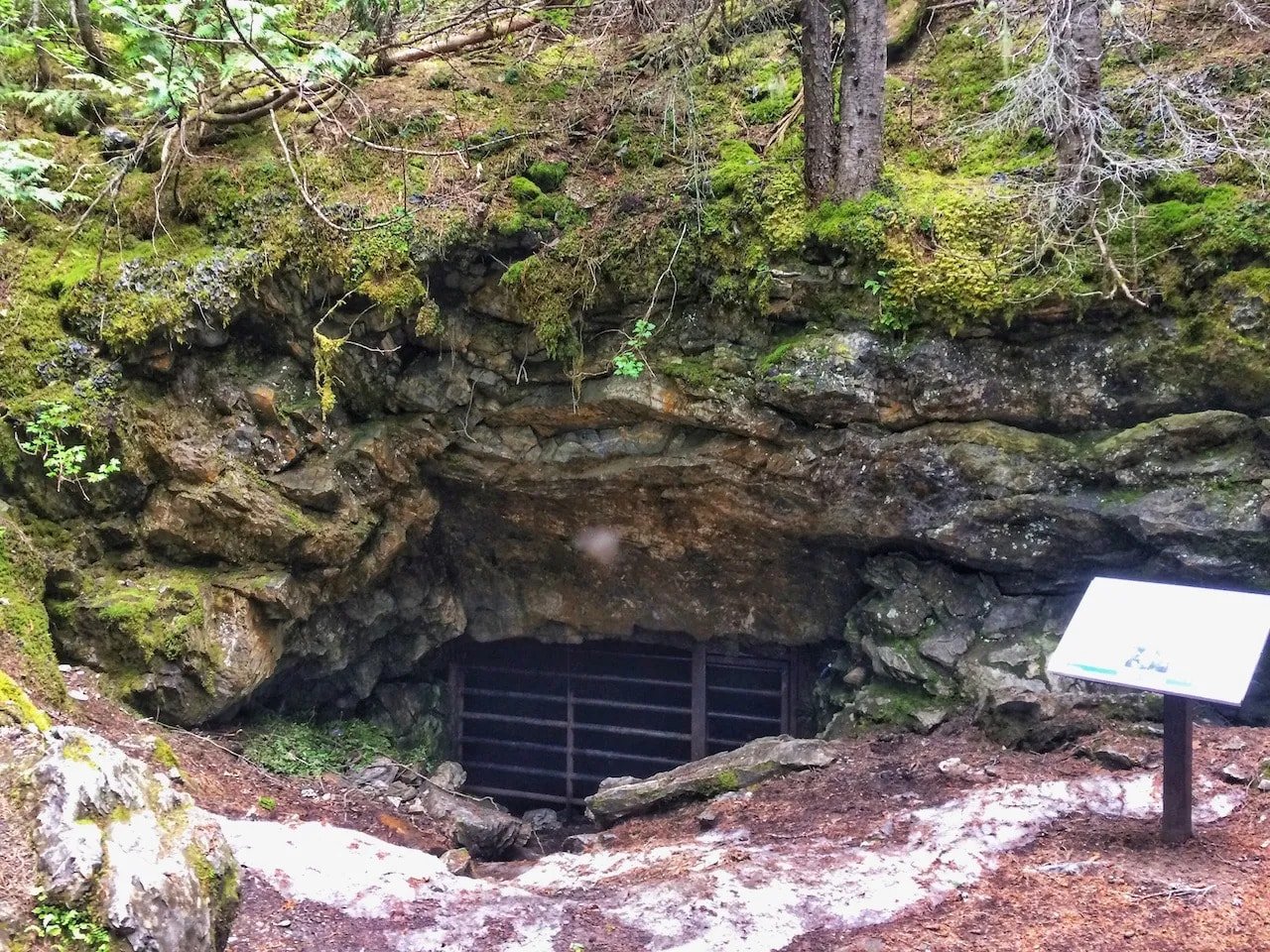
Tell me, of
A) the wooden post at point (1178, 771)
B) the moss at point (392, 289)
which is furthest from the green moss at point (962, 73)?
the wooden post at point (1178, 771)

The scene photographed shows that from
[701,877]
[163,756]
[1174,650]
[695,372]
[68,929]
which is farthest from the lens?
[695,372]

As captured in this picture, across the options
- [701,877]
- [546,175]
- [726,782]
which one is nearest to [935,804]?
[726,782]

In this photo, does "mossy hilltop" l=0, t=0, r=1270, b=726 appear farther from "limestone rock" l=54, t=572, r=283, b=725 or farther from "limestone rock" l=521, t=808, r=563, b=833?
"limestone rock" l=521, t=808, r=563, b=833

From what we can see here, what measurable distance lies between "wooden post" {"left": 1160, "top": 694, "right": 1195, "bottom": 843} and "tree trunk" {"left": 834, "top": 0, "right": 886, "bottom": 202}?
3.62m

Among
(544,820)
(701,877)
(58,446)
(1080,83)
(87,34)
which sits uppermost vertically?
(87,34)

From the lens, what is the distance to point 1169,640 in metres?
3.80

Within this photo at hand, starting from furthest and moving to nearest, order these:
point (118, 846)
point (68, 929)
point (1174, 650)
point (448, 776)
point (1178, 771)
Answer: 1. point (448, 776)
2. point (1178, 771)
3. point (1174, 650)
4. point (118, 846)
5. point (68, 929)

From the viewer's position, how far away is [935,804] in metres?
4.97

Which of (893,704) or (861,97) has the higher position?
(861,97)

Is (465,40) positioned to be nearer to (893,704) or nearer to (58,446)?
(58,446)

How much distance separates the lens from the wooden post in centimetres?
384

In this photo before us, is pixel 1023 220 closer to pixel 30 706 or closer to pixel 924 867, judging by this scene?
pixel 924 867

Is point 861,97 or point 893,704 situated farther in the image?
point 893,704

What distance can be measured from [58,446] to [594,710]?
16.8 ft
